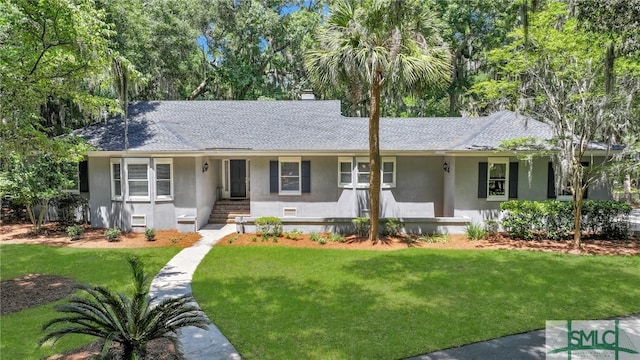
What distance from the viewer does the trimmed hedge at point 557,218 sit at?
1318cm

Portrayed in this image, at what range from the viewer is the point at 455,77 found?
2764 centimetres

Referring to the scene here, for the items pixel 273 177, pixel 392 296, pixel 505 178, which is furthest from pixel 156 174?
pixel 505 178

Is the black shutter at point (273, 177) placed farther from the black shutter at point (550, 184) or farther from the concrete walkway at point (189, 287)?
the black shutter at point (550, 184)

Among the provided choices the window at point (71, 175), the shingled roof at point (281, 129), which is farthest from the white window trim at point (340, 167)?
the window at point (71, 175)

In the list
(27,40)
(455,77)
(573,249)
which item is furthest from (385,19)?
(455,77)

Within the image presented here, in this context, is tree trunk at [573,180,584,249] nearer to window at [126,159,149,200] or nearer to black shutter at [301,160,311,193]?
black shutter at [301,160,311,193]

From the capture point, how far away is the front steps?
53.2ft

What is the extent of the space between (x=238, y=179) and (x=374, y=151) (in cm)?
824

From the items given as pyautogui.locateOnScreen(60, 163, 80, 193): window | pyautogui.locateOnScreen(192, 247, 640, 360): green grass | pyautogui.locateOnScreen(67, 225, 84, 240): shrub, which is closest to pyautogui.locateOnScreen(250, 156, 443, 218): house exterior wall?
pyautogui.locateOnScreen(192, 247, 640, 360): green grass

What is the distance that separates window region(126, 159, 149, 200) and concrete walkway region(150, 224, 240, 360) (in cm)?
269

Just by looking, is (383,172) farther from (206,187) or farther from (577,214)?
(206,187)

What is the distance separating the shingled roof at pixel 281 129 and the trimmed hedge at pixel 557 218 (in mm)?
2629

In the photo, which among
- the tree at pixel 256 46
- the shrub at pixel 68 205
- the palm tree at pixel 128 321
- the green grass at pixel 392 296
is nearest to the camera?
the palm tree at pixel 128 321

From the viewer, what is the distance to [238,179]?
18.2 m
